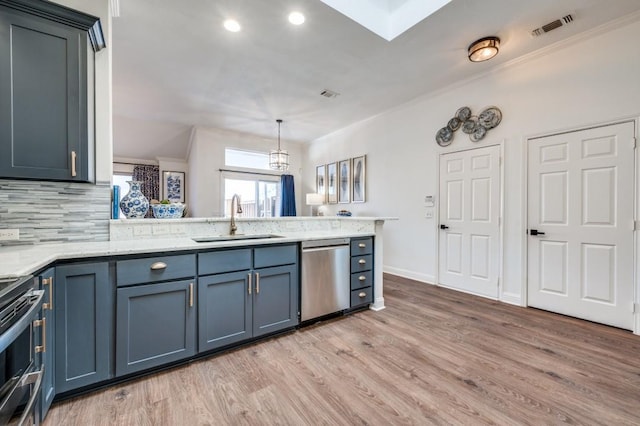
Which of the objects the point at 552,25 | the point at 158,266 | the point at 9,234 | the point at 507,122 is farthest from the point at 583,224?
the point at 9,234

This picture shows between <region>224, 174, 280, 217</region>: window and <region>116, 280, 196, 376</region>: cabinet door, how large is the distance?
187 inches

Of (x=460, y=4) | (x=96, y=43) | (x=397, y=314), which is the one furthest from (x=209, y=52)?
(x=397, y=314)

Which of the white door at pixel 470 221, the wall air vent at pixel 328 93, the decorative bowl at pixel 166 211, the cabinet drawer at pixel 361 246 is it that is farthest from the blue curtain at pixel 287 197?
the decorative bowl at pixel 166 211

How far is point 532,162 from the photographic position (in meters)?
3.07

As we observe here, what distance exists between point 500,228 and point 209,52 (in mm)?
4110

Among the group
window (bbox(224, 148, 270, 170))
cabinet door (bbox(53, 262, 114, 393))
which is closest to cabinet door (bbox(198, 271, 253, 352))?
cabinet door (bbox(53, 262, 114, 393))

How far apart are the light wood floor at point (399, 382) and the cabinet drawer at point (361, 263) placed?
0.60m

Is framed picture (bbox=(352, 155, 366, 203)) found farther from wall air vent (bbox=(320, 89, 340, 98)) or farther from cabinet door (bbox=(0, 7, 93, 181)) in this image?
Answer: cabinet door (bbox=(0, 7, 93, 181))

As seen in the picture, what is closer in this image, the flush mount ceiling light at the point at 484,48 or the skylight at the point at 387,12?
the skylight at the point at 387,12

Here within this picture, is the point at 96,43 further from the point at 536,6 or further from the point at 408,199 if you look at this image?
the point at 408,199

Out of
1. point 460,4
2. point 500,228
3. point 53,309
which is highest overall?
point 460,4

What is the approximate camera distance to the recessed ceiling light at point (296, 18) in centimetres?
240

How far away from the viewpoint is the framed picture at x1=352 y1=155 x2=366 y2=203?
519 centimetres

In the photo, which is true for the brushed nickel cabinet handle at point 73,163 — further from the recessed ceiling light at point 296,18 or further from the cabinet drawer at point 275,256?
the recessed ceiling light at point 296,18
